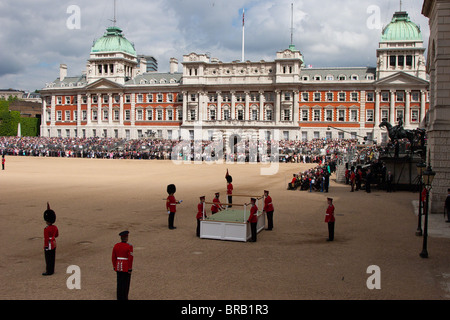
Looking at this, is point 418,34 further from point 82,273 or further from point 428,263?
point 82,273

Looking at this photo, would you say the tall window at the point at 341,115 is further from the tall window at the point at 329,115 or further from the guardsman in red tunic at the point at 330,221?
the guardsman in red tunic at the point at 330,221

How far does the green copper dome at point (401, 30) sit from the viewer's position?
76.2 m

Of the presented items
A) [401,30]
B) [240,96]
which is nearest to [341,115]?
[401,30]

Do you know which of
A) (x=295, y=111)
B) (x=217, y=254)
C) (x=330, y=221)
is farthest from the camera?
(x=295, y=111)

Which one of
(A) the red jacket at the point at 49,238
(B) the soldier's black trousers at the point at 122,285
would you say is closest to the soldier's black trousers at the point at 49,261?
(A) the red jacket at the point at 49,238

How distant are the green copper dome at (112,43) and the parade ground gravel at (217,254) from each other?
7326 centimetres

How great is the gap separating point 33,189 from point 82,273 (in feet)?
64.0

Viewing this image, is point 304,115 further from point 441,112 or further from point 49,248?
point 49,248

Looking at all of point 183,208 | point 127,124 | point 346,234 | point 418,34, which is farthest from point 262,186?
point 127,124

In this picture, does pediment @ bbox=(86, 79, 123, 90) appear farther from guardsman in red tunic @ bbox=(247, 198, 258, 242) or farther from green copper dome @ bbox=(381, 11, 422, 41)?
guardsman in red tunic @ bbox=(247, 198, 258, 242)

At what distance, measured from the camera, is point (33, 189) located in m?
29.4

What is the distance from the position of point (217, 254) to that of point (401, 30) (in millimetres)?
74564

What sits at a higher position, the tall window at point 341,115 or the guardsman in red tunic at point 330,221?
the tall window at point 341,115

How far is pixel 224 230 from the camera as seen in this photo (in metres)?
16.7
